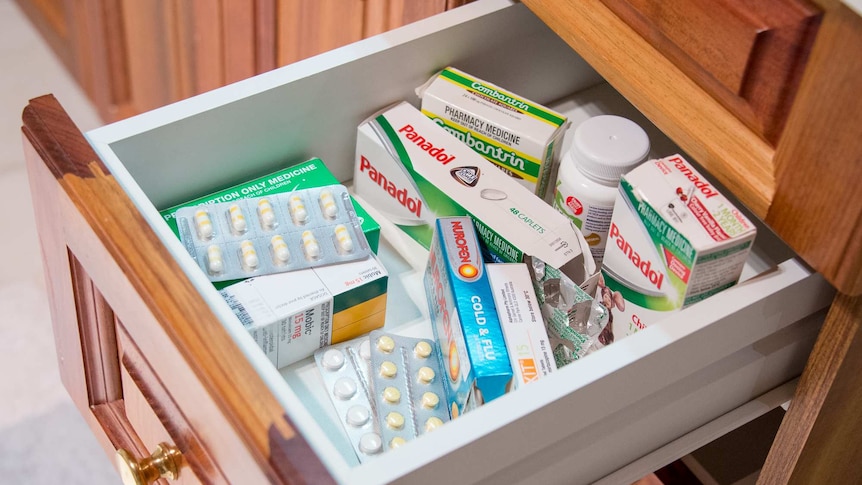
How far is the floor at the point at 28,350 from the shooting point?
1.52 meters

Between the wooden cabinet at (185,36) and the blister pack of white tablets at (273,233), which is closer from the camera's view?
the blister pack of white tablets at (273,233)

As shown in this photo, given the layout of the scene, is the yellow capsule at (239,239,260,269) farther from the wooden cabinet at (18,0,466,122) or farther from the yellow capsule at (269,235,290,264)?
the wooden cabinet at (18,0,466,122)

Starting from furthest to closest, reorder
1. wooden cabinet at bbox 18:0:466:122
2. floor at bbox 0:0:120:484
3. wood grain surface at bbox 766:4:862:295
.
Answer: floor at bbox 0:0:120:484
wooden cabinet at bbox 18:0:466:122
wood grain surface at bbox 766:4:862:295

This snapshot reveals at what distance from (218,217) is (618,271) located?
31 cm

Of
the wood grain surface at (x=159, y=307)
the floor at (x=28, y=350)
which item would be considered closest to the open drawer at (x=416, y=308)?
the wood grain surface at (x=159, y=307)

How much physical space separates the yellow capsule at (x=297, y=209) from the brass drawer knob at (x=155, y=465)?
0.20 meters

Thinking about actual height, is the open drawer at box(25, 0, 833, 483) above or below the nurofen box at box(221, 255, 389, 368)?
above

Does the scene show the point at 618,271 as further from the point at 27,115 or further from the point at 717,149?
the point at 27,115

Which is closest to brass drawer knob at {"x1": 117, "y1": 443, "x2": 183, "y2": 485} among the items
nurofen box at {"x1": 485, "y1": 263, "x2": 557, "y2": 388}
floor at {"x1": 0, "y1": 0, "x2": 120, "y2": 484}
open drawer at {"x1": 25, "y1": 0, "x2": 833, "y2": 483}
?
open drawer at {"x1": 25, "y1": 0, "x2": 833, "y2": 483}

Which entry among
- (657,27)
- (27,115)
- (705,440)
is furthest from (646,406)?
(27,115)

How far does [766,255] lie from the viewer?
82 cm

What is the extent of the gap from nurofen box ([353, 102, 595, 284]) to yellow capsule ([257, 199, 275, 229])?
110 mm

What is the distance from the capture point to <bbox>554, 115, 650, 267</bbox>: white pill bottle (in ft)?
2.58

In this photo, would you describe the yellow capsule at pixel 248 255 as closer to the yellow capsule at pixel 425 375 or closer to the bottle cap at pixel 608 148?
the yellow capsule at pixel 425 375
